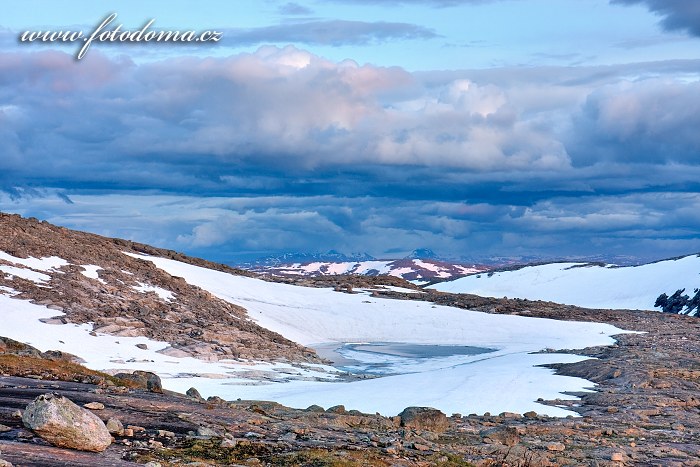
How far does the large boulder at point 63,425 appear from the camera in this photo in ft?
43.2

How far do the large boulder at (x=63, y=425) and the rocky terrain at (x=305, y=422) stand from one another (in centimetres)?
20

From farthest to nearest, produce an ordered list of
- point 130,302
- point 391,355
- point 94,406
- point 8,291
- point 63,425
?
point 391,355 < point 130,302 < point 8,291 < point 94,406 < point 63,425

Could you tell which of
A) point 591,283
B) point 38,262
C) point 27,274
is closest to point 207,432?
point 27,274

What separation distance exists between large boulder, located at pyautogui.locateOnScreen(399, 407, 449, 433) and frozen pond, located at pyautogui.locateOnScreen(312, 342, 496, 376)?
21.4 m

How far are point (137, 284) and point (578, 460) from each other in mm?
42710

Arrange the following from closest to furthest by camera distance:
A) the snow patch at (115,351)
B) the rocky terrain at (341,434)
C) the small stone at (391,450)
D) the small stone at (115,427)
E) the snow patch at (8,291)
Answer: the rocky terrain at (341,434), the small stone at (115,427), the small stone at (391,450), the snow patch at (115,351), the snow patch at (8,291)

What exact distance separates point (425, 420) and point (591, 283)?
14545cm

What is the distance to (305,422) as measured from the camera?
20.0 metres

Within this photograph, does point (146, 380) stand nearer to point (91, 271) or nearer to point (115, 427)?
point (115, 427)

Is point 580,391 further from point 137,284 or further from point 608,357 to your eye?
point 137,284

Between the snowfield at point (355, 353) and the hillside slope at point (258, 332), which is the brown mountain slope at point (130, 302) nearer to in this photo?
the hillside slope at point (258, 332)

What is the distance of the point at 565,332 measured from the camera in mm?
66375

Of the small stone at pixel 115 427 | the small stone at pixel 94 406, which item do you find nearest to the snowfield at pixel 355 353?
the small stone at pixel 94 406

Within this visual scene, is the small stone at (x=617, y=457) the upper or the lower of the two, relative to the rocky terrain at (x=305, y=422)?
lower
